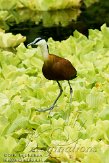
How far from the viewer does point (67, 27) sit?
1028 cm

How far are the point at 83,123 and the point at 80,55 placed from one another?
2218 mm

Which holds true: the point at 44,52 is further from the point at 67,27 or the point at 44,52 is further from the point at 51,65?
the point at 67,27

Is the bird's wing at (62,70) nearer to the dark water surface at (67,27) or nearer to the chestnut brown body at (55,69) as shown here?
the chestnut brown body at (55,69)

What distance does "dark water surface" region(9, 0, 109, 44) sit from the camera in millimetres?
9641

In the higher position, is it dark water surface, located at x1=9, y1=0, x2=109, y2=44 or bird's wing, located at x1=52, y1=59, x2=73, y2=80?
bird's wing, located at x1=52, y1=59, x2=73, y2=80

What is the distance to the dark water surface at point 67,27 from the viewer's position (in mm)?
9641

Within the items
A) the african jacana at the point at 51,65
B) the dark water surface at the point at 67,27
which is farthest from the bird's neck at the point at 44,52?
the dark water surface at the point at 67,27

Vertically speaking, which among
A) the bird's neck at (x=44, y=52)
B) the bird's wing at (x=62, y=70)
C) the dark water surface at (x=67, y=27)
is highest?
the bird's neck at (x=44, y=52)

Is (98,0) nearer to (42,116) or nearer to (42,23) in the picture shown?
(42,23)

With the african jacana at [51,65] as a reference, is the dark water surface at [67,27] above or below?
below

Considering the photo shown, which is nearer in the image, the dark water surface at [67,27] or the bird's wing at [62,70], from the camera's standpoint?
the bird's wing at [62,70]

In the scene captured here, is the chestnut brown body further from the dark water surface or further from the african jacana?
the dark water surface

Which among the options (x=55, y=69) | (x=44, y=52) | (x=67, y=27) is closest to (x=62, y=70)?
(x=55, y=69)

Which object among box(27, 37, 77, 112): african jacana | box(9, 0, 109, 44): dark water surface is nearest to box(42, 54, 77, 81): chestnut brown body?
box(27, 37, 77, 112): african jacana
